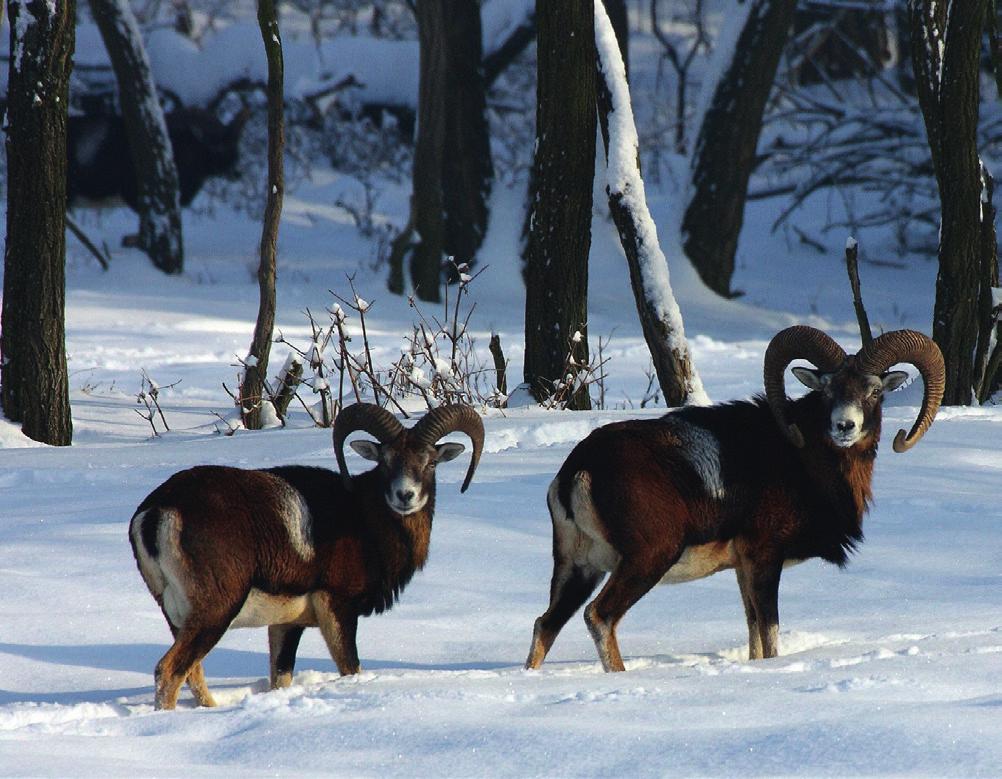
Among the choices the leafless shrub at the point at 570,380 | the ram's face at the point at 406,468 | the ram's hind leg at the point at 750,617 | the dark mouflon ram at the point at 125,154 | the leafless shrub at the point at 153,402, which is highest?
the dark mouflon ram at the point at 125,154

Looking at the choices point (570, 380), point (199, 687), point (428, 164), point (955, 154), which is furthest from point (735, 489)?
point (428, 164)

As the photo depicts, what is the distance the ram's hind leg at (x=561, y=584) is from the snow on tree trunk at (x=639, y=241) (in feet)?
18.1

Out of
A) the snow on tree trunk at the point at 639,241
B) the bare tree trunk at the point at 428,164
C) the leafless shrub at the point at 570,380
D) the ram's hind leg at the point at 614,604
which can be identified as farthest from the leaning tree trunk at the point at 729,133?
the ram's hind leg at the point at 614,604

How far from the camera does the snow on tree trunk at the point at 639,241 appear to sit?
36.8 ft

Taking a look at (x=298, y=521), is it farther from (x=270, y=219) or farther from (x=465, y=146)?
(x=465, y=146)

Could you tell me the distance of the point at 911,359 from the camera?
626 centimetres

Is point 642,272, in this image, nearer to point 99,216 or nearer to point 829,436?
point 829,436

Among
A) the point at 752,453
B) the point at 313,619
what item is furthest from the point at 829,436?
the point at 313,619

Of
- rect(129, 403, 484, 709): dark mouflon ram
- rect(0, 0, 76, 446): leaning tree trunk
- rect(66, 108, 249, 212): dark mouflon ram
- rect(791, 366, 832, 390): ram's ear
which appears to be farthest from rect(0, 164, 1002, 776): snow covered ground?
rect(66, 108, 249, 212): dark mouflon ram

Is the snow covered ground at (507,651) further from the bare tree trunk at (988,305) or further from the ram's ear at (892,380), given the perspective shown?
the ram's ear at (892,380)

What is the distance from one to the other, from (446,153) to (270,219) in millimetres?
9530

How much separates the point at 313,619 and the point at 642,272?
6.35 meters

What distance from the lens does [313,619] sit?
5609 mm

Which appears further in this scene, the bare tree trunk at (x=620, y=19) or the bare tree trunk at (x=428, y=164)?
the bare tree trunk at (x=620, y=19)
